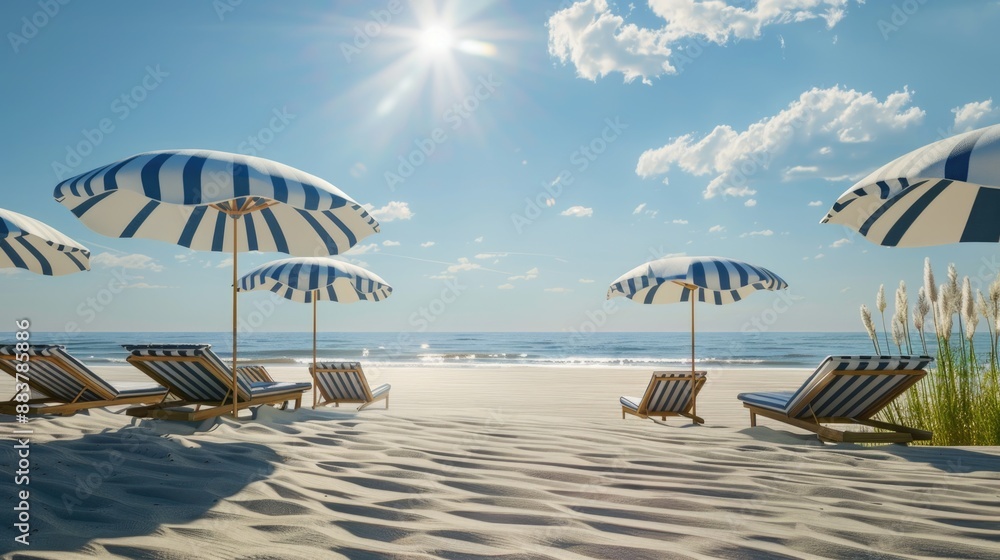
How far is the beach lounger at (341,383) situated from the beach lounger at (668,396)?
136 inches

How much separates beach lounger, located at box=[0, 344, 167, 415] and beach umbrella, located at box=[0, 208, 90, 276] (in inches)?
47.5

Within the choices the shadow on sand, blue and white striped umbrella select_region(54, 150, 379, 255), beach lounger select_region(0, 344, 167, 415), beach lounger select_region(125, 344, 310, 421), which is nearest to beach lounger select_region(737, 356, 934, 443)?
blue and white striped umbrella select_region(54, 150, 379, 255)

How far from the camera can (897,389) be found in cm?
464

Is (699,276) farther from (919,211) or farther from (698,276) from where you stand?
(919,211)

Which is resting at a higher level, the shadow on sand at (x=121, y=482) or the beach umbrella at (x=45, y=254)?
the beach umbrella at (x=45, y=254)

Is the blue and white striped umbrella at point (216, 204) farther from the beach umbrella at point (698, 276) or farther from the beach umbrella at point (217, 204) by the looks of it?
the beach umbrella at point (698, 276)

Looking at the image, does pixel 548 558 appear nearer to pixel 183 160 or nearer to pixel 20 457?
pixel 20 457

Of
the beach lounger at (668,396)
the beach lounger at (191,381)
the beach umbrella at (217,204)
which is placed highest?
the beach umbrella at (217,204)

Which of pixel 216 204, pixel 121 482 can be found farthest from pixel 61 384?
pixel 121 482

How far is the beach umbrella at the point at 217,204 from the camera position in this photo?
11.2 feet

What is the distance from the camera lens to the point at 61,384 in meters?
5.40

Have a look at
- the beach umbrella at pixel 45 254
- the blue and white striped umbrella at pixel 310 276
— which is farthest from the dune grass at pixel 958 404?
the beach umbrella at pixel 45 254

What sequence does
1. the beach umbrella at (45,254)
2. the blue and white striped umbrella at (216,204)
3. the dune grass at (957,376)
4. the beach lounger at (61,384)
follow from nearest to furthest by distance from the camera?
the blue and white striped umbrella at (216,204) → the dune grass at (957,376) → the beach lounger at (61,384) → the beach umbrella at (45,254)

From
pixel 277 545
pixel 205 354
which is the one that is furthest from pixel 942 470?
pixel 205 354
